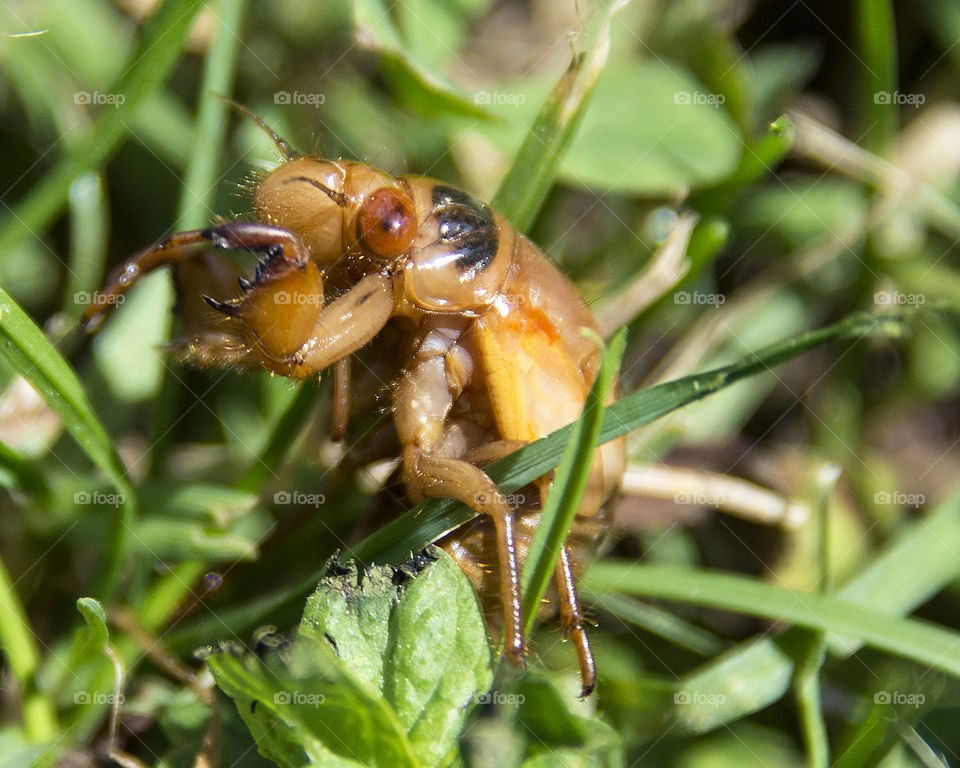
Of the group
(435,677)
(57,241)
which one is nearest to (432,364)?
(435,677)
